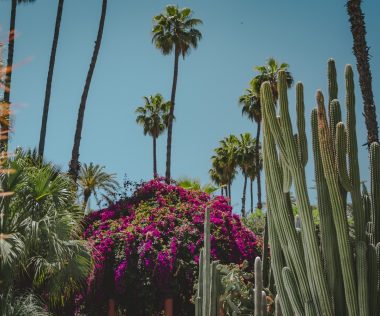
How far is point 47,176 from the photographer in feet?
32.0

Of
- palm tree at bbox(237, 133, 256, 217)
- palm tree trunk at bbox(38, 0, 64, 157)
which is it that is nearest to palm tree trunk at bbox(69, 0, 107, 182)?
palm tree trunk at bbox(38, 0, 64, 157)

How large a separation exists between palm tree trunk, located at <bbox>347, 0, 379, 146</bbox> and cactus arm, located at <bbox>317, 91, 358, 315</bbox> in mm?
3962

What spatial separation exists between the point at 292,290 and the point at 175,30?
23725mm

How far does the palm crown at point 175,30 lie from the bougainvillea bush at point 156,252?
625 inches

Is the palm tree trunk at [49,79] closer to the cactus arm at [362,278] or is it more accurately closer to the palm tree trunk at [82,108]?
the palm tree trunk at [82,108]

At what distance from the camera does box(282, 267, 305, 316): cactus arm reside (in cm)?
511

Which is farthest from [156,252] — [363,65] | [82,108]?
Result: [82,108]

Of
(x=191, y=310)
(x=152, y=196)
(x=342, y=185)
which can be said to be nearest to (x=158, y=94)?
(x=152, y=196)

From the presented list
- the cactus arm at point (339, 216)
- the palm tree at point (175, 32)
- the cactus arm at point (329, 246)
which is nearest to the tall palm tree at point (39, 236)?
the cactus arm at point (329, 246)

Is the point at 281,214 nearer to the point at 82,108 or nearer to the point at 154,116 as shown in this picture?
the point at 82,108

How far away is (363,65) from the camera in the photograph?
925 centimetres

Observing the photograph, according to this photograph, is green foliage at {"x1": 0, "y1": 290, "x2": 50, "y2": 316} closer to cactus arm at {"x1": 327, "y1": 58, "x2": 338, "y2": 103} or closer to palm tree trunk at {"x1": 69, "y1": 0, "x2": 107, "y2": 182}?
cactus arm at {"x1": 327, "y1": 58, "x2": 338, "y2": 103}

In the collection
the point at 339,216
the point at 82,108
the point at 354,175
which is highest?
the point at 82,108

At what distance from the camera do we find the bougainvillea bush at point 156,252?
11086 mm
